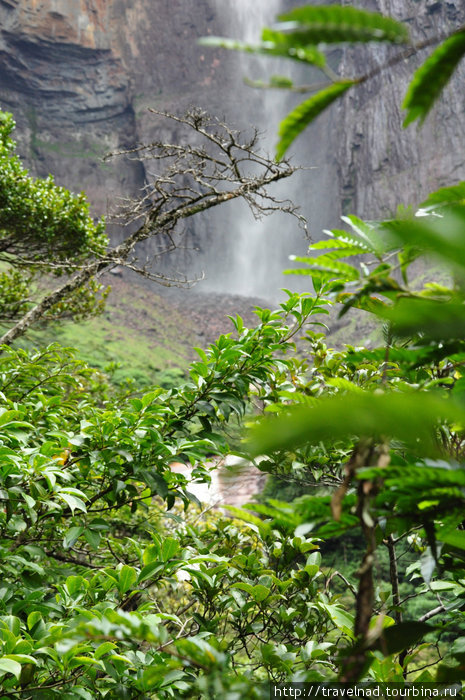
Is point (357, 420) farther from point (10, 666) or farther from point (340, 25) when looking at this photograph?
point (10, 666)

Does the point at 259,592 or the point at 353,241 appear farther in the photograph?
the point at 259,592

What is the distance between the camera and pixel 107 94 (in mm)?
30109

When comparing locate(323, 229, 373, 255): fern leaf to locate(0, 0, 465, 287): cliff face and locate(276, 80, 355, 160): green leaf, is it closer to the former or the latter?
locate(276, 80, 355, 160): green leaf

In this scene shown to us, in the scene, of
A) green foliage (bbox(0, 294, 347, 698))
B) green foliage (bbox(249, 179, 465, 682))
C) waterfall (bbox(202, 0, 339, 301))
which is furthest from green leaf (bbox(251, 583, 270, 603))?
waterfall (bbox(202, 0, 339, 301))

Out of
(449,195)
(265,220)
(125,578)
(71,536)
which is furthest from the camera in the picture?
(265,220)

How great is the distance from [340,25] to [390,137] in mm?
31096

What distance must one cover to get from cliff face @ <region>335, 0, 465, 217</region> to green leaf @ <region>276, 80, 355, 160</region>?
27076 mm

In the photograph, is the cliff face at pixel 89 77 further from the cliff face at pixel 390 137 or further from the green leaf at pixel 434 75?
the green leaf at pixel 434 75

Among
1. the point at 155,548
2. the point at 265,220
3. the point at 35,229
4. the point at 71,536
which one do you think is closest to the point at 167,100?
the point at 265,220

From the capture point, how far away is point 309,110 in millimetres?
294

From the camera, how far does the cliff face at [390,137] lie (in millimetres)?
25844

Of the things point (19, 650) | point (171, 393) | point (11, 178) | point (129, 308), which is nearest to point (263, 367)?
point (171, 393)

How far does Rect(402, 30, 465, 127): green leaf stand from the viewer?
0.27 m

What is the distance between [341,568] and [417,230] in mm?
8628
